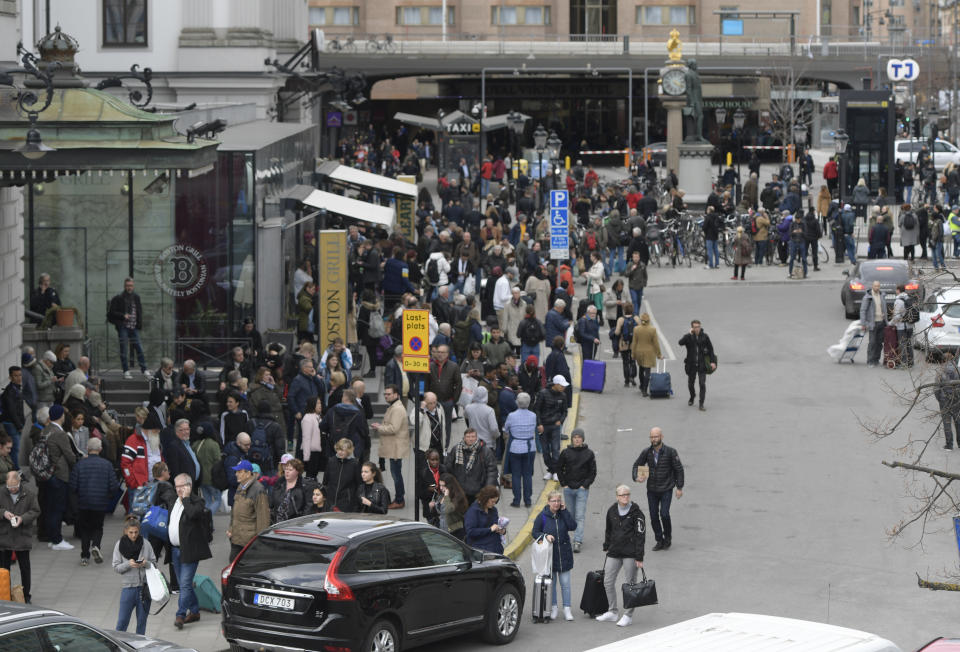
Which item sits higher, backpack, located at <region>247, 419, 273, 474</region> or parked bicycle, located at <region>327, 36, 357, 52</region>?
parked bicycle, located at <region>327, 36, 357, 52</region>

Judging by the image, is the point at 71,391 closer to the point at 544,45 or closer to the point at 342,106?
the point at 342,106

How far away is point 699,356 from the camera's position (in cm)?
2828

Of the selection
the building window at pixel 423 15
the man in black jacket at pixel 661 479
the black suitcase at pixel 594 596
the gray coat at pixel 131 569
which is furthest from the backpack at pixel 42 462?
the building window at pixel 423 15

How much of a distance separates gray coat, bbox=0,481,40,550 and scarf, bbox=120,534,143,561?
1.98 meters

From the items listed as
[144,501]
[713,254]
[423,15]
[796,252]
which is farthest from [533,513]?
[423,15]

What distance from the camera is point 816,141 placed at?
8356 cm

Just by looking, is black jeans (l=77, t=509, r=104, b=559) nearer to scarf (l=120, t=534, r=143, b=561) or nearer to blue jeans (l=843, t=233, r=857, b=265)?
scarf (l=120, t=534, r=143, b=561)

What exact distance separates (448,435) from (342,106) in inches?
933

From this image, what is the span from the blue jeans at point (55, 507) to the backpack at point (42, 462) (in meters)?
0.12

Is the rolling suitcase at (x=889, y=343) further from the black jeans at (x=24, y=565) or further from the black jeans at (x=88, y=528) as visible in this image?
the black jeans at (x=24, y=565)

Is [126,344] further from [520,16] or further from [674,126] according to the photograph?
[520,16]

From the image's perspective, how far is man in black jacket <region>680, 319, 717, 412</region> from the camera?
91.9 feet

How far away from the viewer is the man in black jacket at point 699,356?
28000mm

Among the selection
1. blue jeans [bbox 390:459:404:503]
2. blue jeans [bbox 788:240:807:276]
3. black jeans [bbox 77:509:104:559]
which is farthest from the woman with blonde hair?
blue jeans [bbox 788:240:807:276]
